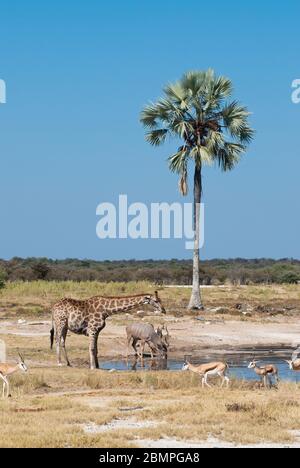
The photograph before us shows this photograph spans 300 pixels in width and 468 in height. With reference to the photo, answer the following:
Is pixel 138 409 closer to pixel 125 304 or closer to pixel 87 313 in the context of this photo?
pixel 87 313

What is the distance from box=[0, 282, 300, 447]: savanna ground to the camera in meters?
11.7

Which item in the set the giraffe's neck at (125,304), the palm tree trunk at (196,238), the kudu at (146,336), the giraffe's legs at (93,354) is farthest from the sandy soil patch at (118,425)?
the palm tree trunk at (196,238)

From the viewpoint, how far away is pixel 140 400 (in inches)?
596

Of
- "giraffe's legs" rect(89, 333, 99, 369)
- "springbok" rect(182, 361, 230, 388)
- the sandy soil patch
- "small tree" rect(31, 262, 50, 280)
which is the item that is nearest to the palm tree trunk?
"giraffe's legs" rect(89, 333, 99, 369)

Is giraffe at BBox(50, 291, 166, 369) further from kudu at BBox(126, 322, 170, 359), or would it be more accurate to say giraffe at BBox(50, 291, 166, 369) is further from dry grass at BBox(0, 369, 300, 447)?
dry grass at BBox(0, 369, 300, 447)

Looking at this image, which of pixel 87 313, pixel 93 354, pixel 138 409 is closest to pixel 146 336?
pixel 87 313

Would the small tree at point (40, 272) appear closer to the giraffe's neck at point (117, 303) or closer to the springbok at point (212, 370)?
the giraffe's neck at point (117, 303)

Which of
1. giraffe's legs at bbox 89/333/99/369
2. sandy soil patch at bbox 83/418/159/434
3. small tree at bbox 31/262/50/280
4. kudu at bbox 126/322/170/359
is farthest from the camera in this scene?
small tree at bbox 31/262/50/280

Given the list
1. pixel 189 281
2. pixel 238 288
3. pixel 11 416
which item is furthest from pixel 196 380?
pixel 189 281

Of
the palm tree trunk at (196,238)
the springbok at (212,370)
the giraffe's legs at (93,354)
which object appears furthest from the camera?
the palm tree trunk at (196,238)

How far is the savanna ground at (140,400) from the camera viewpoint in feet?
38.4

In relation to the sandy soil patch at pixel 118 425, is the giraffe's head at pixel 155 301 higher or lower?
higher
